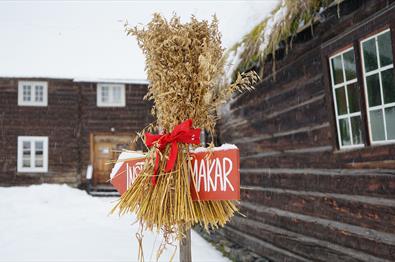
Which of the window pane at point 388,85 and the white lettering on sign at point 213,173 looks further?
the window pane at point 388,85

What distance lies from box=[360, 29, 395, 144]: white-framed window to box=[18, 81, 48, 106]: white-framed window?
15.5 metres

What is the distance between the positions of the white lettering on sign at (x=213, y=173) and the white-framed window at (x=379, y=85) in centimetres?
216

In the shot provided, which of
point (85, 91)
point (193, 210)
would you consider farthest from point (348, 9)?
point (85, 91)

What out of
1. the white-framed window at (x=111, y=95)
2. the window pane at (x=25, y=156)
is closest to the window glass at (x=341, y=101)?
the white-framed window at (x=111, y=95)

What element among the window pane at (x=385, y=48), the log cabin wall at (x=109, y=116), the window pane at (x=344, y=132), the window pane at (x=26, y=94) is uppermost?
the window pane at (x=26, y=94)

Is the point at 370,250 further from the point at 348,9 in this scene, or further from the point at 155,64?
the point at 155,64

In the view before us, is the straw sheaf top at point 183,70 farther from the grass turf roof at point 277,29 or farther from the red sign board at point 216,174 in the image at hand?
the grass turf roof at point 277,29

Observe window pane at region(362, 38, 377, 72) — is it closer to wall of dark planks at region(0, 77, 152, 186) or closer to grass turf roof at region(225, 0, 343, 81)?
grass turf roof at region(225, 0, 343, 81)

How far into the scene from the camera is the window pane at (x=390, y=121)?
346 centimetres

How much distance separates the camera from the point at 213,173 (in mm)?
1914

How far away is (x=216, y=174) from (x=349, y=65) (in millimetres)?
2721

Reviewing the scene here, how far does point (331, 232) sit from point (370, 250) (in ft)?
2.19

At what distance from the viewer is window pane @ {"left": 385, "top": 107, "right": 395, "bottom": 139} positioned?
346cm

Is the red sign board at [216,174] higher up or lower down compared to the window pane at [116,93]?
→ lower down
